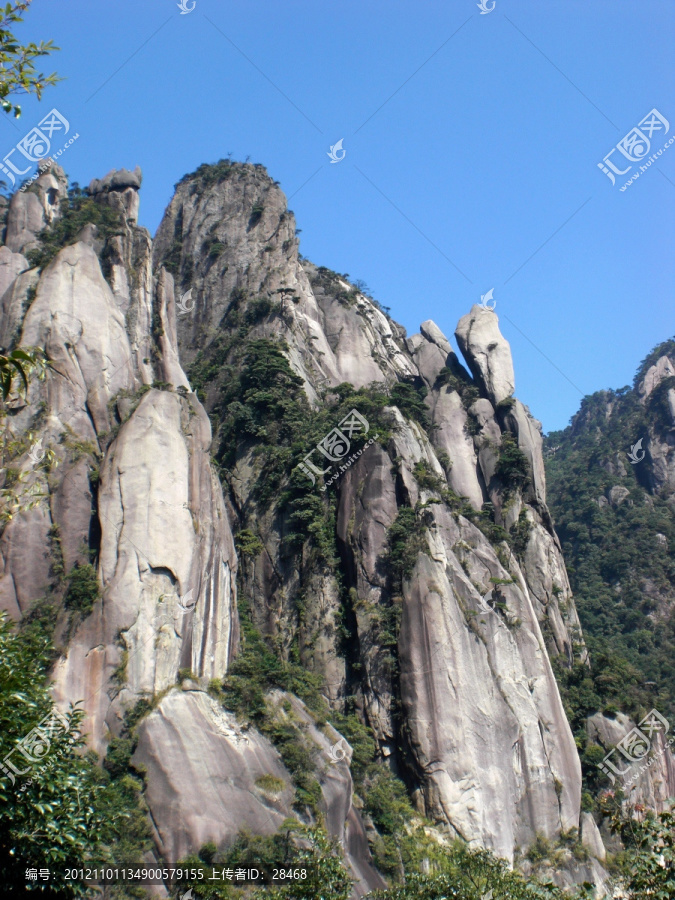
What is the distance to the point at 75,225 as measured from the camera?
1432 inches

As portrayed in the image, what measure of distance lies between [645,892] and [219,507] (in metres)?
21.6

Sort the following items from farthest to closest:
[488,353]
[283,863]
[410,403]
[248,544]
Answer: [488,353] → [410,403] → [248,544] → [283,863]

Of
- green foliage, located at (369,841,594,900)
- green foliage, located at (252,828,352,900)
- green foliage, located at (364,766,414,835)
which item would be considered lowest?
green foliage, located at (369,841,594,900)

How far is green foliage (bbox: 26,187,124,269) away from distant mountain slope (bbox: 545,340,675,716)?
31124 millimetres

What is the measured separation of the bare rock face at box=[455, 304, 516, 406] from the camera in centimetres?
4609

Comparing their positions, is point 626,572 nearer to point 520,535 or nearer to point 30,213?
point 520,535

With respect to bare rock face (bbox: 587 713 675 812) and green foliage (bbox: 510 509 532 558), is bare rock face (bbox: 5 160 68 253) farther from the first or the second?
bare rock face (bbox: 587 713 675 812)

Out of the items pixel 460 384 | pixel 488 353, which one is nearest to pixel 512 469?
pixel 460 384

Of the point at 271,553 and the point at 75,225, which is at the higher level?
the point at 75,225

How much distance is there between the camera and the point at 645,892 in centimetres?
923

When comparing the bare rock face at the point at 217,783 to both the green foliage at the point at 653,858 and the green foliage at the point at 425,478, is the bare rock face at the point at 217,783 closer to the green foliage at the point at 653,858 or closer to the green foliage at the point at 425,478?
the green foliage at the point at 425,478

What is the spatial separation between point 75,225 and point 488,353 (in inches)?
969

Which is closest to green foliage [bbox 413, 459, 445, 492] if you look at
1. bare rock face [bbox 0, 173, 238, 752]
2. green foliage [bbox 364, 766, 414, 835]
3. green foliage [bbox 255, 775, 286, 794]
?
bare rock face [bbox 0, 173, 238, 752]

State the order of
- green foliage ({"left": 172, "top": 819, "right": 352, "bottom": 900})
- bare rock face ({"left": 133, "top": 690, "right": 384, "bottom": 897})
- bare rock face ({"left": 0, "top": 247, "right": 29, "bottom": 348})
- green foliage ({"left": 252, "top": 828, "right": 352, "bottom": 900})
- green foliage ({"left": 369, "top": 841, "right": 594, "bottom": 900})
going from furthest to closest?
bare rock face ({"left": 0, "top": 247, "right": 29, "bottom": 348}), bare rock face ({"left": 133, "top": 690, "right": 384, "bottom": 897}), green foliage ({"left": 172, "top": 819, "right": 352, "bottom": 900}), green foliage ({"left": 252, "top": 828, "right": 352, "bottom": 900}), green foliage ({"left": 369, "top": 841, "right": 594, "bottom": 900})
